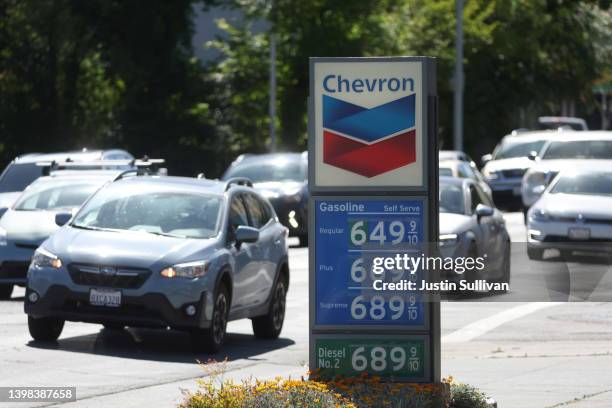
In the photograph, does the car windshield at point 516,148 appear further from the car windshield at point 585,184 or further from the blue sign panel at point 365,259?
the blue sign panel at point 365,259

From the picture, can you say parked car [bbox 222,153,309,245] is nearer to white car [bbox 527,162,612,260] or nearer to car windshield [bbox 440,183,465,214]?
white car [bbox 527,162,612,260]

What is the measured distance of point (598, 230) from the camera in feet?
72.5

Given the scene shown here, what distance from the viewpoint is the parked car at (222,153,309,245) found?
27719 millimetres

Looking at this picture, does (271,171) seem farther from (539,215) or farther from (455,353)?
(455,353)

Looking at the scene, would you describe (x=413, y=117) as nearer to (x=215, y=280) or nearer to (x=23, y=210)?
(x=215, y=280)

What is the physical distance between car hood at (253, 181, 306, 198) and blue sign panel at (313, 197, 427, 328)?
61.6 feet

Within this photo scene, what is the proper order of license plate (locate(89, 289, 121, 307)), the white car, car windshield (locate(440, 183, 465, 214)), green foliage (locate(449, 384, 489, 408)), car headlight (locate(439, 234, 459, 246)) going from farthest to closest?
the white car
car windshield (locate(440, 183, 465, 214))
car headlight (locate(439, 234, 459, 246))
license plate (locate(89, 289, 121, 307))
green foliage (locate(449, 384, 489, 408))

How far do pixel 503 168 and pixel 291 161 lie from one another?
1057 centimetres

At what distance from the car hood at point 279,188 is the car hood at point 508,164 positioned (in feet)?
36.5

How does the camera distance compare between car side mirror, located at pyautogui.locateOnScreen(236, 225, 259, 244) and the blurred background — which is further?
the blurred background

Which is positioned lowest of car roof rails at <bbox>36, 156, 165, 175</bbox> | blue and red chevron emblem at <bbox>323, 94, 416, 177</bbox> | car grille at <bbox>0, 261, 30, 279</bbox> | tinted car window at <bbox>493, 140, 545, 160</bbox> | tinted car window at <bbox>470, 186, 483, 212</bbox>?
car grille at <bbox>0, 261, 30, 279</bbox>

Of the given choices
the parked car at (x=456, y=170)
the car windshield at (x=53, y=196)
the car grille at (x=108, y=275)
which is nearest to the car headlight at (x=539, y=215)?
the parked car at (x=456, y=170)

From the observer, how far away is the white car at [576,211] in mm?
22062

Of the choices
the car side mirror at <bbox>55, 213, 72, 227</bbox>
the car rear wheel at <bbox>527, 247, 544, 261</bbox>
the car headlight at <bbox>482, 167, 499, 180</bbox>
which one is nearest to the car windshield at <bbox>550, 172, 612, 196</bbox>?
the car rear wheel at <bbox>527, 247, 544, 261</bbox>
